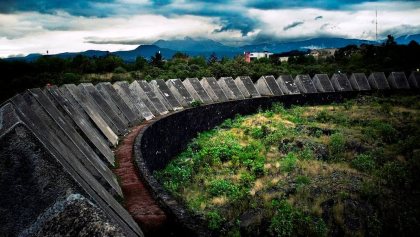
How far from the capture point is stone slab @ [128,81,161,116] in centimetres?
1371

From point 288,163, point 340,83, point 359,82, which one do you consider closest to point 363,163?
point 288,163

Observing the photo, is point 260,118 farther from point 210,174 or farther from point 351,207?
point 351,207

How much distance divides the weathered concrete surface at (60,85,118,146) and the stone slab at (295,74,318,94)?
61.1 ft

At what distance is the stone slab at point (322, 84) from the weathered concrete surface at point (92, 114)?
20467 millimetres

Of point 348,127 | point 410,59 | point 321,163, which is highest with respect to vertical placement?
point 321,163

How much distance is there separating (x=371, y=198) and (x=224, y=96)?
39.9ft

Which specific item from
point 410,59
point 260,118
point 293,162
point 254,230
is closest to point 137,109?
point 293,162

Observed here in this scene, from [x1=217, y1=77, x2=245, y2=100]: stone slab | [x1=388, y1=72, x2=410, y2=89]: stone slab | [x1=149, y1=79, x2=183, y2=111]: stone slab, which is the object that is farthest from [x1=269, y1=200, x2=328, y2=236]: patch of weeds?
[x1=388, y1=72, x2=410, y2=89]: stone slab

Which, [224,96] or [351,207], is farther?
[224,96]

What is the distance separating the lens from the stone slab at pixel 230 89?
20.8m

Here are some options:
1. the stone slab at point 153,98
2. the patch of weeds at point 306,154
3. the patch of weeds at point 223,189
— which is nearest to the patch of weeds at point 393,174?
the patch of weeds at point 306,154

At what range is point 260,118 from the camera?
1955cm

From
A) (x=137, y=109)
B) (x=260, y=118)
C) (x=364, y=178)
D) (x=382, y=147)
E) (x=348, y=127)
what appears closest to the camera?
(x=364, y=178)

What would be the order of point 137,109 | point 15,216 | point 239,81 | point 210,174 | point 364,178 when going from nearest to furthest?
point 15,216
point 364,178
point 210,174
point 137,109
point 239,81
